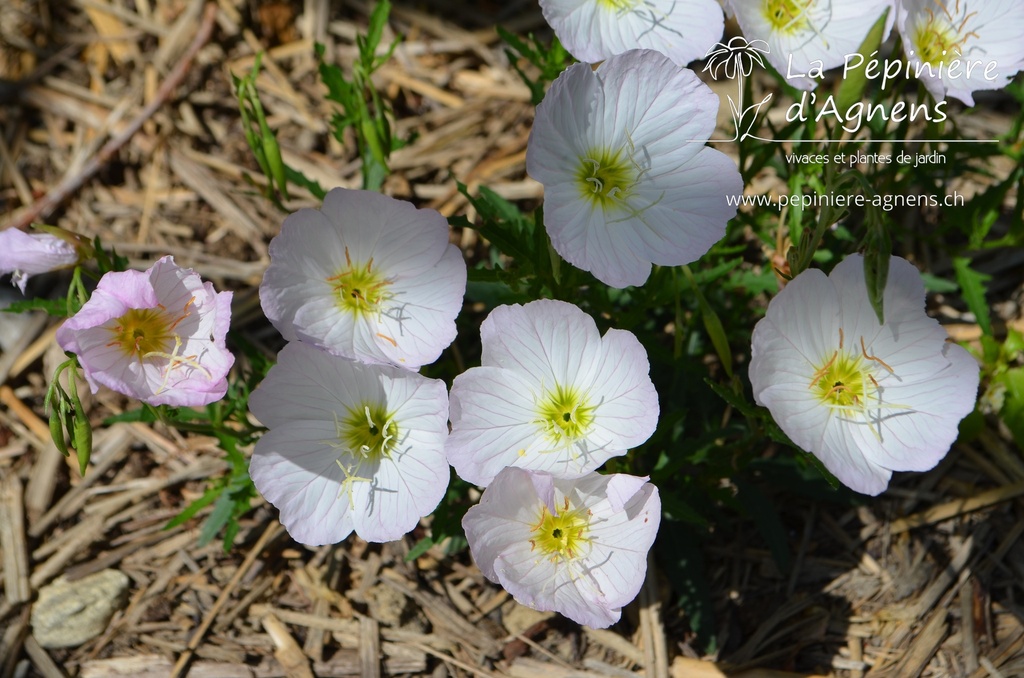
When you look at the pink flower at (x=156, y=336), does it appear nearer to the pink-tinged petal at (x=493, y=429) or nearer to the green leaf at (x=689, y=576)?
the pink-tinged petal at (x=493, y=429)

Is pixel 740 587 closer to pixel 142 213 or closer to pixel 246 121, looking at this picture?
pixel 246 121

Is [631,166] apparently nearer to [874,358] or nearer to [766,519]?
[874,358]

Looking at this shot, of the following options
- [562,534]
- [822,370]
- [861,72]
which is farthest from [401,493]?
[861,72]

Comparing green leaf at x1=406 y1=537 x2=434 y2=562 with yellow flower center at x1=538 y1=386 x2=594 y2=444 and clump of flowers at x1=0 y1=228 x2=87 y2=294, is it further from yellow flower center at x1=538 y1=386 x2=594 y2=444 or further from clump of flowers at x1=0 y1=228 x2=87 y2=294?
clump of flowers at x1=0 y1=228 x2=87 y2=294

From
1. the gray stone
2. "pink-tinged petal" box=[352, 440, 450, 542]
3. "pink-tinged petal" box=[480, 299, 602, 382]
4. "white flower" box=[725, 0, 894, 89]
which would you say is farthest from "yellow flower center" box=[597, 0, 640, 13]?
the gray stone

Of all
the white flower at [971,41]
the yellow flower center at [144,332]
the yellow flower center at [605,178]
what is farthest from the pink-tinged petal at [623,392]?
the white flower at [971,41]

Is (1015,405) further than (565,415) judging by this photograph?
Yes
